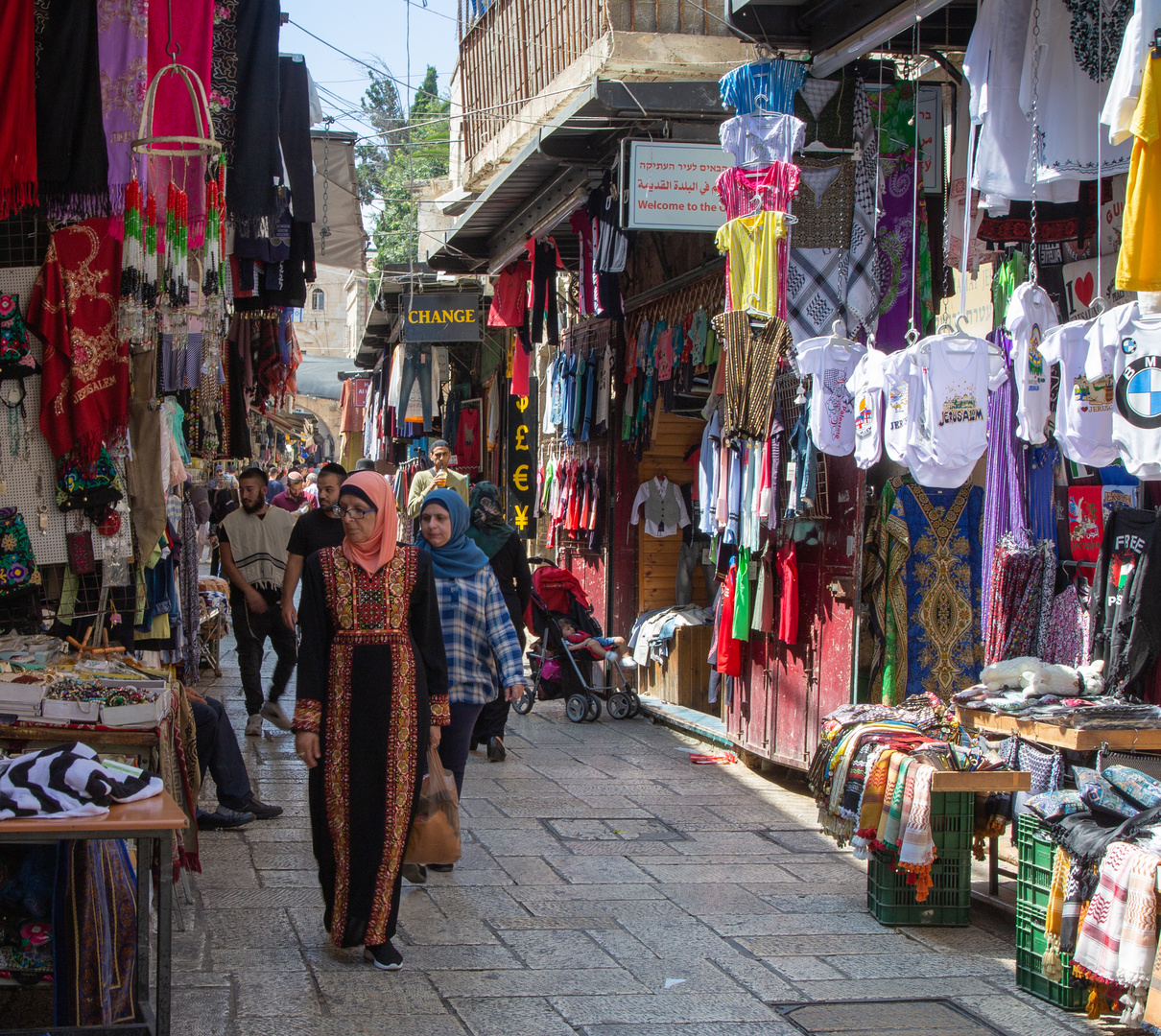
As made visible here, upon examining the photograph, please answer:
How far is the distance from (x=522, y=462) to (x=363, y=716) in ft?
35.3

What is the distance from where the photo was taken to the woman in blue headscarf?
5973 millimetres

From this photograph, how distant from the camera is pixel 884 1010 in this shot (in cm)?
446

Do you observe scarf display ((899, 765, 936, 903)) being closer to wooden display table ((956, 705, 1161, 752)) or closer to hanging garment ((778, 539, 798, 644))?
wooden display table ((956, 705, 1161, 752))

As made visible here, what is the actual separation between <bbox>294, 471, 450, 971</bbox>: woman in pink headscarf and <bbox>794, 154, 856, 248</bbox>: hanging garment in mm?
3352

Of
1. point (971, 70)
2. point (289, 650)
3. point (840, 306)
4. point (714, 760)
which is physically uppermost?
point (971, 70)

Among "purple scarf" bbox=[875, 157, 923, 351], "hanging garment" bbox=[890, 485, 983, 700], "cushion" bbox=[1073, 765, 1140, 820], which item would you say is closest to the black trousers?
"hanging garment" bbox=[890, 485, 983, 700]

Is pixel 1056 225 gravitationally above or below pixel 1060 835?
above

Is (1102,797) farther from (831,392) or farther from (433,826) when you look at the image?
(831,392)

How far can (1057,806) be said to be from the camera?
4.64m

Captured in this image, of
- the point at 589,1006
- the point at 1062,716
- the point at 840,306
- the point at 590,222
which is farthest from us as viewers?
the point at 590,222

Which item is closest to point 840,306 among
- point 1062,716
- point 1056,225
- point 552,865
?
point 1056,225

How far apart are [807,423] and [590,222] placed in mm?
3482

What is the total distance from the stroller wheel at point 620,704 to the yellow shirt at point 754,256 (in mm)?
4536

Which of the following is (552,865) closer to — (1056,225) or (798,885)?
(798,885)
